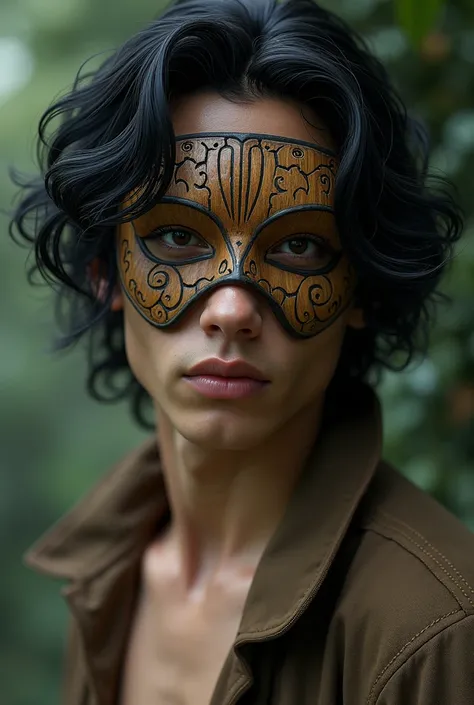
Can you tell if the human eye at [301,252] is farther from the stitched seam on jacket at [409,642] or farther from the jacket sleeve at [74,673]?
the jacket sleeve at [74,673]

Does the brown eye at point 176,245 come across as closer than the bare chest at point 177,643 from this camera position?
Yes

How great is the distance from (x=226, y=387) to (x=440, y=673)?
0.51 metres

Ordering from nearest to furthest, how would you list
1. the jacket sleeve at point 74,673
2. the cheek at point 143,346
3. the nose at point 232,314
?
the nose at point 232,314 < the cheek at point 143,346 < the jacket sleeve at point 74,673

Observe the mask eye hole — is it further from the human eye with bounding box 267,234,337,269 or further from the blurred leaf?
the blurred leaf

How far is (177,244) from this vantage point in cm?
144

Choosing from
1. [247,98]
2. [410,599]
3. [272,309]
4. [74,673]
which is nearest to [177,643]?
[74,673]

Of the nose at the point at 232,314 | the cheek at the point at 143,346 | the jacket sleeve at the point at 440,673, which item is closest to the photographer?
the jacket sleeve at the point at 440,673

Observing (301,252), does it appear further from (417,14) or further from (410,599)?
(410,599)

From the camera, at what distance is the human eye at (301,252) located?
1.42 m

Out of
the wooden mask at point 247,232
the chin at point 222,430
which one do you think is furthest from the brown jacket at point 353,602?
the wooden mask at point 247,232

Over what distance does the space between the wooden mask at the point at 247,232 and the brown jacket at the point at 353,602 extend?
278mm

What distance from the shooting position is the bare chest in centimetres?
156

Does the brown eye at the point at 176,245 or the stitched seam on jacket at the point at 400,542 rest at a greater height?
the brown eye at the point at 176,245

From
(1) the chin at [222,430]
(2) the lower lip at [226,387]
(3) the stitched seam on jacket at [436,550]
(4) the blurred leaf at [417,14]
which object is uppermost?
(4) the blurred leaf at [417,14]
